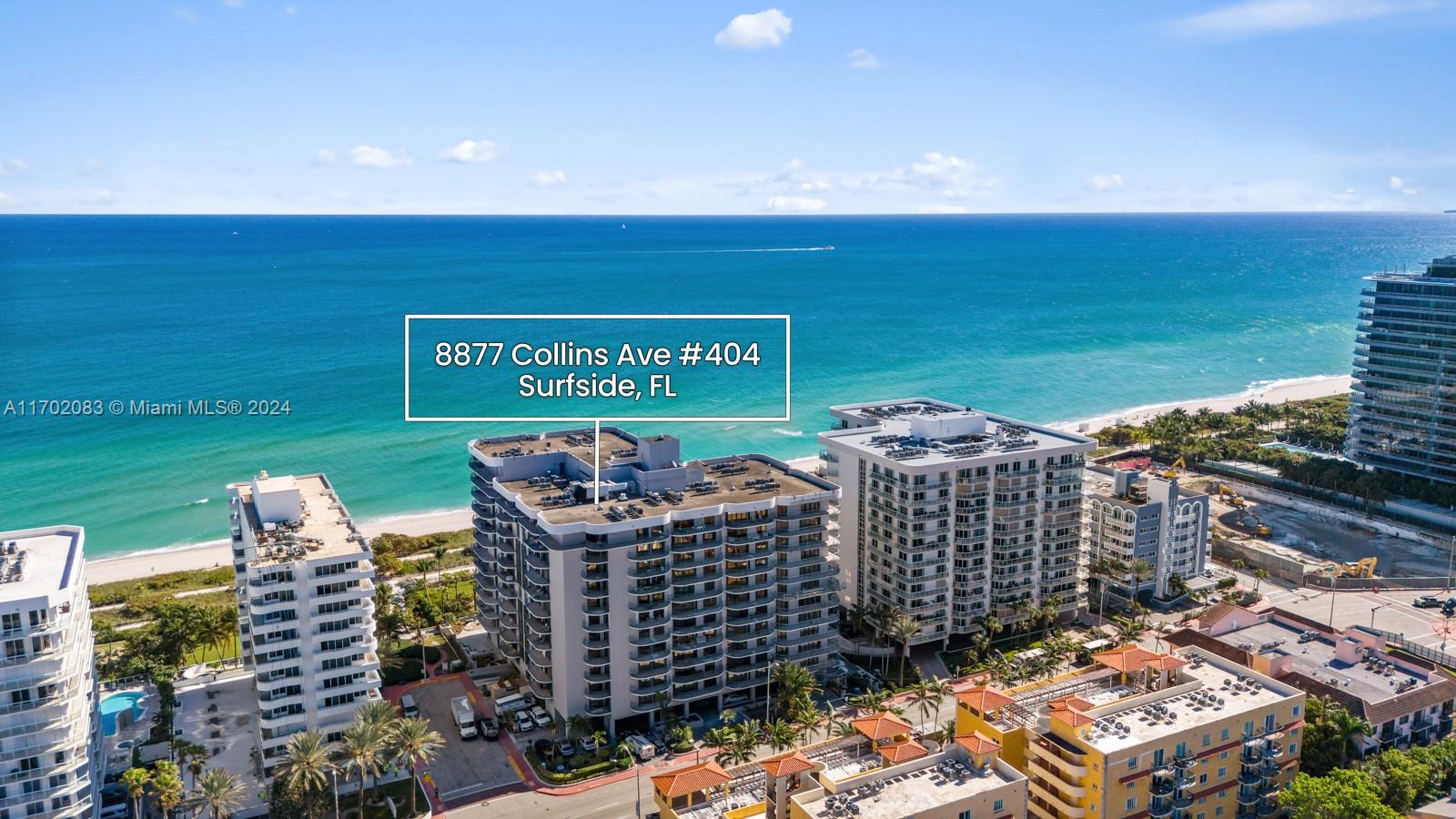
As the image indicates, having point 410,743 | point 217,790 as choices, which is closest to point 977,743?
point 410,743

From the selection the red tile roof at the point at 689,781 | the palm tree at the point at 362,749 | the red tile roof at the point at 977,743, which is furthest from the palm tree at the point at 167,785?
the red tile roof at the point at 977,743

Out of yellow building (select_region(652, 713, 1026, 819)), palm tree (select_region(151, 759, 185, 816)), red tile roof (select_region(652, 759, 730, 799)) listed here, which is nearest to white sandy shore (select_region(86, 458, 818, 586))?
palm tree (select_region(151, 759, 185, 816))

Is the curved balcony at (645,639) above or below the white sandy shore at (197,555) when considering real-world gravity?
above

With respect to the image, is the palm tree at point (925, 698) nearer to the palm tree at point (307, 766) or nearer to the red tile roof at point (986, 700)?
the red tile roof at point (986, 700)

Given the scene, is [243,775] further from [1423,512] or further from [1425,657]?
[1423,512]

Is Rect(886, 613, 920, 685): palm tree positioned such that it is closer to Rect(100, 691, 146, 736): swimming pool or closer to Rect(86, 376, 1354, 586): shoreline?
Rect(100, 691, 146, 736): swimming pool

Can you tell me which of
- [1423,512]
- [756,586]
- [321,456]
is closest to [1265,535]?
[1423,512]
